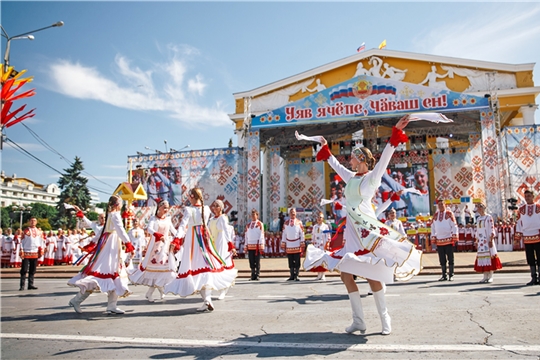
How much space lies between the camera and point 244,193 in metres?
25.1

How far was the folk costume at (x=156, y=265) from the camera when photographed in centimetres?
771

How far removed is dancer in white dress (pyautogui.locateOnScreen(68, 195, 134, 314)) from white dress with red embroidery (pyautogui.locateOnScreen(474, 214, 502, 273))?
7.92m

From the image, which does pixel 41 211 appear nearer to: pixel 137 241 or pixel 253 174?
pixel 253 174

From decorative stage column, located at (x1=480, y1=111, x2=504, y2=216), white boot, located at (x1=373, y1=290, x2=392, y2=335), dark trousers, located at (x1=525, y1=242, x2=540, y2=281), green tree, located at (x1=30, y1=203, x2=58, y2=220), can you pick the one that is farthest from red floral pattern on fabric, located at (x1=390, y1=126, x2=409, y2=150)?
green tree, located at (x1=30, y1=203, x2=58, y2=220)

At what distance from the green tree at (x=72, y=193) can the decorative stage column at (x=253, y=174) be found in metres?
34.0

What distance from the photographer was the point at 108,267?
6.74 meters

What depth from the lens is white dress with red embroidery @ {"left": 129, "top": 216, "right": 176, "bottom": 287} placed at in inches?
Answer: 304

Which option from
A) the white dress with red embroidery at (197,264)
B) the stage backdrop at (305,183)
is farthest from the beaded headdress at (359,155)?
the stage backdrop at (305,183)

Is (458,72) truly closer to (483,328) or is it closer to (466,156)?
(466,156)

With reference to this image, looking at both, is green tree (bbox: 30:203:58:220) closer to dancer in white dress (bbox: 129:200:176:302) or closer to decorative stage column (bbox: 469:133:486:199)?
decorative stage column (bbox: 469:133:486:199)

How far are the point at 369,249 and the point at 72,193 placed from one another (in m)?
52.8

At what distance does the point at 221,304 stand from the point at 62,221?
48.8 metres

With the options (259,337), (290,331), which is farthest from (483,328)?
(259,337)

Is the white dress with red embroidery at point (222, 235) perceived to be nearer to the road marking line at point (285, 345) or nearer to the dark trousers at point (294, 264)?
the dark trousers at point (294, 264)
